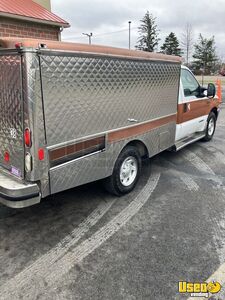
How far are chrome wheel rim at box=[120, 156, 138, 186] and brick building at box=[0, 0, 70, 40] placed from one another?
4.96 meters

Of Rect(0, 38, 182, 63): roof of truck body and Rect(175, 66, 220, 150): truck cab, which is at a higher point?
Rect(0, 38, 182, 63): roof of truck body

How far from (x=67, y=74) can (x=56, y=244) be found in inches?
78.1

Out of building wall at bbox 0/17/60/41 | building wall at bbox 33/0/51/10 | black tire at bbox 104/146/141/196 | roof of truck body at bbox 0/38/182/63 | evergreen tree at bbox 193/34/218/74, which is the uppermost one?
evergreen tree at bbox 193/34/218/74

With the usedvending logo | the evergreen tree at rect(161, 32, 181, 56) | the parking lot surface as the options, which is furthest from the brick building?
the evergreen tree at rect(161, 32, 181, 56)

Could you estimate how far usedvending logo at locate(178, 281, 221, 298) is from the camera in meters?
2.53

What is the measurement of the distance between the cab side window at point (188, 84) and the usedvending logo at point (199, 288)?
13.2ft

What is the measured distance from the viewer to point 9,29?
700 cm

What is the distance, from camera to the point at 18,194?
2908mm

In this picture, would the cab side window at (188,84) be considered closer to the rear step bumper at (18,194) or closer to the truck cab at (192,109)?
the truck cab at (192,109)

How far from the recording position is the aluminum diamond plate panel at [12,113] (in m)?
2.87

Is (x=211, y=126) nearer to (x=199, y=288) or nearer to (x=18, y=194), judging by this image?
(x=199, y=288)

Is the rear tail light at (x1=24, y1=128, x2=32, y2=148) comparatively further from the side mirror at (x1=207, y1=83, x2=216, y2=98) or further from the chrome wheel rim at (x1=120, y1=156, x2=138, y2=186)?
the side mirror at (x1=207, y1=83, x2=216, y2=98)

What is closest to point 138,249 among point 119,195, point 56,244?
point 56,244

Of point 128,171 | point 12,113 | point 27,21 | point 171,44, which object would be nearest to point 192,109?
point 128,171
